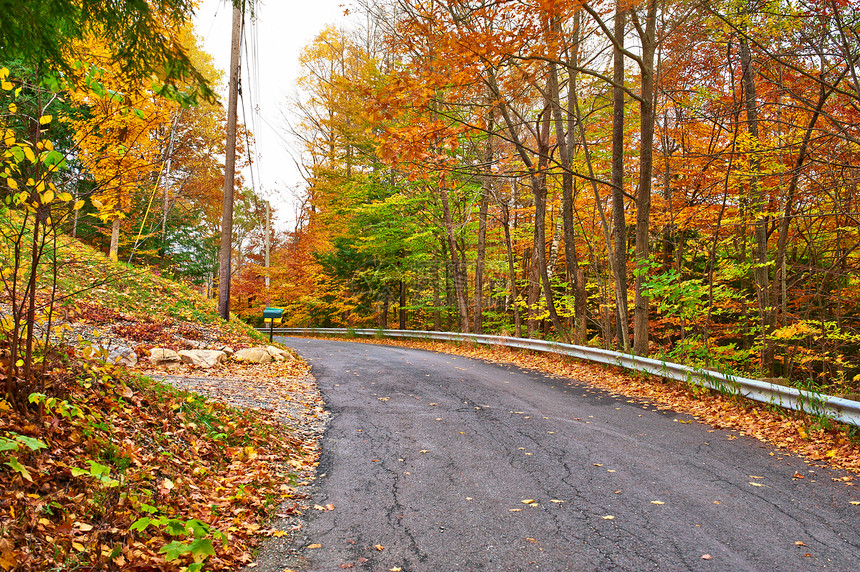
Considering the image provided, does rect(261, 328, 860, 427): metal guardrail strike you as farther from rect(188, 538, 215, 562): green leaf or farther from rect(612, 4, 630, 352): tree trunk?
rect(188, 538, 215, 562): green leaf

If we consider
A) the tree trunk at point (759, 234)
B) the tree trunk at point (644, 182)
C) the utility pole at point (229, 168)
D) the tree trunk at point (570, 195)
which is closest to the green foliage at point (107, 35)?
the tree trunk at point (644, 182)

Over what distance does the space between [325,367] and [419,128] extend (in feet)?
16.9

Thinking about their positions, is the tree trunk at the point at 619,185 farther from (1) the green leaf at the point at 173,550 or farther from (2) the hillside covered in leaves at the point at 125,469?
(1) the green leaf at the point at 173,550

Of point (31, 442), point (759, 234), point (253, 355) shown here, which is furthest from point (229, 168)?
point (759, 234)

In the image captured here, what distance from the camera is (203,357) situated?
8812 millimetres

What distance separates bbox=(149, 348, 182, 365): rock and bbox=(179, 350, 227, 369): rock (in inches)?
5.6

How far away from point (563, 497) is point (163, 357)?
270 inches

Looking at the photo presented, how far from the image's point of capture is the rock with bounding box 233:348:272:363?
380 inches

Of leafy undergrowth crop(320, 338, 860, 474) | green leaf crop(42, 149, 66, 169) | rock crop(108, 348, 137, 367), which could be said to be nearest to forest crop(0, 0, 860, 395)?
green leaf crop(42, 149, 66, 169)

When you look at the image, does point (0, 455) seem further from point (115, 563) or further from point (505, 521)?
point (505, 521)

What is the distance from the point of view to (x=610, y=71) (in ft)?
46.0

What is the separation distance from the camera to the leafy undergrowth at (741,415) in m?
4.64

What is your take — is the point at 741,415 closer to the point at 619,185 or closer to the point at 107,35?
the point at 619,185

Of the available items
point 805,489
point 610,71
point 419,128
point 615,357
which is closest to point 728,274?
point 615,357
